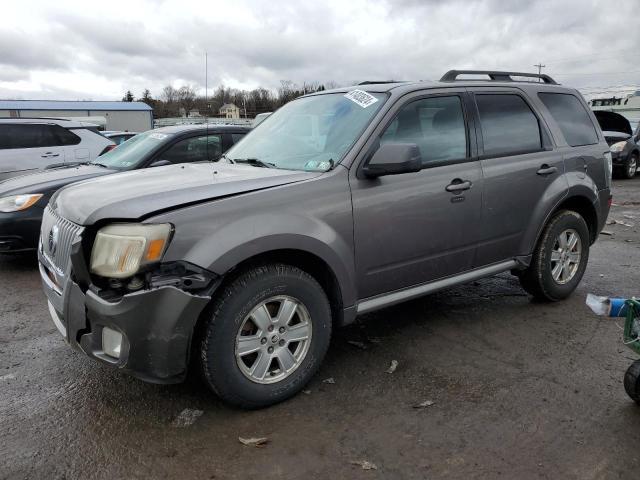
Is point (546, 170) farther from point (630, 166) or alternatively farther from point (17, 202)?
point (630, 166)

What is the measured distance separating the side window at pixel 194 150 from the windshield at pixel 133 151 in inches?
6.7

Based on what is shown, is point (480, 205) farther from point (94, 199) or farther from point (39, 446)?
point (39, 446)

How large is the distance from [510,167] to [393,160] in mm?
1394

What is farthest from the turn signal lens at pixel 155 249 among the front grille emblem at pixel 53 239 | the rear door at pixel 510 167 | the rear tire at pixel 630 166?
the rear tire at pixel 630 166

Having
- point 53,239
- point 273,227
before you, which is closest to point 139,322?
point 273,227

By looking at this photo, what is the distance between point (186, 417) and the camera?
2.87m

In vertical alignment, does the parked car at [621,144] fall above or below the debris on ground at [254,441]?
above

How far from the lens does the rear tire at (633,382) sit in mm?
2893

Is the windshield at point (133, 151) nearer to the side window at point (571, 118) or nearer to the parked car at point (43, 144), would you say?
the parked car at point (43, 144)

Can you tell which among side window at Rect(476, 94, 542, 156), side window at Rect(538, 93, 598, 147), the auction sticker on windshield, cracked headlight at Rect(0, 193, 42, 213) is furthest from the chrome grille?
Result: side window at Rect(538, 93, 598, 147)

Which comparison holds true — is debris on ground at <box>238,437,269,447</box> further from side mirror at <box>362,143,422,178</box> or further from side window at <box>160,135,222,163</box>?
side window at <box>160,135,222,163</box>

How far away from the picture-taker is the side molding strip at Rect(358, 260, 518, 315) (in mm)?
3350

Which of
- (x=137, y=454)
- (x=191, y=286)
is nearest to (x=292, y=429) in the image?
(x=137, y=454)

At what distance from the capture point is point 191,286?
8.30 feet
